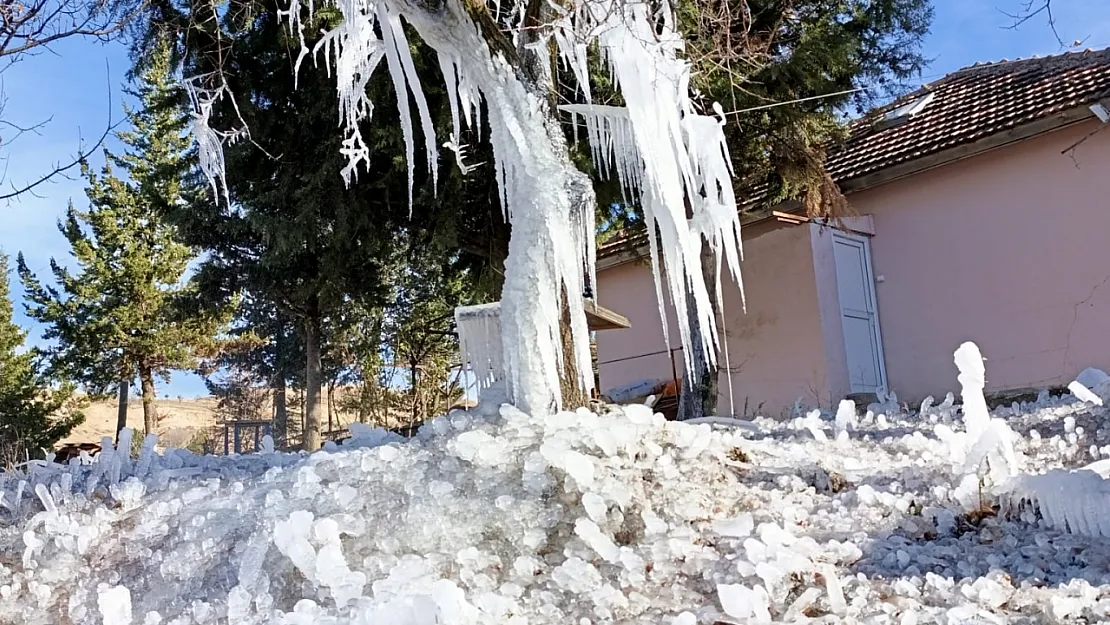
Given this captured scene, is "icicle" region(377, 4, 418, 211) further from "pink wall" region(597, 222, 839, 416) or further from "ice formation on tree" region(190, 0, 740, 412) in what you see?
"pink wall" region(597, 222, 839, 416)

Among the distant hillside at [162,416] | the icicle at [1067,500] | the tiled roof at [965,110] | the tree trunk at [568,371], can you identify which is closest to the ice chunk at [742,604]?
the icicle at [1067,500]

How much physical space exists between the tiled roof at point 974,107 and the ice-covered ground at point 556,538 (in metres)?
5.20

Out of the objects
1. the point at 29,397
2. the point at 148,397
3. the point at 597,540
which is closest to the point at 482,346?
the point at 597,540

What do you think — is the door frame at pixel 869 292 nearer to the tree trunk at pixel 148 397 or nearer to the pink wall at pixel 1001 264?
the pink wall at pixel 1001 264

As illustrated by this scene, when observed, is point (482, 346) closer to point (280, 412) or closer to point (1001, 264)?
point (1001, 264)

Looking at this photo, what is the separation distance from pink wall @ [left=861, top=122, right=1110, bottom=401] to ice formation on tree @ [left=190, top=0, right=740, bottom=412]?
5.07 meters

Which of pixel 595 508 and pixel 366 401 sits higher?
pixel 366 401

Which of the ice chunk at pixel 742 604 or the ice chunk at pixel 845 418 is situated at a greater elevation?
the ice chunk at pixel 845 418

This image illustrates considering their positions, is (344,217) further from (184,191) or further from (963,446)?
(963,446)

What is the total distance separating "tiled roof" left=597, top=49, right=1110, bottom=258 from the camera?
761cm

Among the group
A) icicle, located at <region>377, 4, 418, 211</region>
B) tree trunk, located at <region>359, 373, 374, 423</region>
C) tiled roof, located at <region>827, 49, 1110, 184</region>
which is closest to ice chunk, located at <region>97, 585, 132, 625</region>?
icicle, located at <region>377, 4, 418, 211</region>

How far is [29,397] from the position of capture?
18.9m

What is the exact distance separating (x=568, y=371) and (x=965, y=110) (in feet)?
23.5

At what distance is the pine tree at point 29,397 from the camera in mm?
18109
